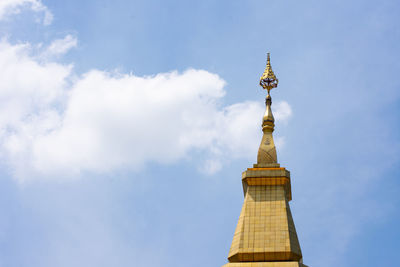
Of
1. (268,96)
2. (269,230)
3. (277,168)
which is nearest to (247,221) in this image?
(269,230)

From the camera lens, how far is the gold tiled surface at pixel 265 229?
48625 millimetres

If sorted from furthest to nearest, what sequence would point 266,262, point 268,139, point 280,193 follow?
1. point 268,139
2. point 280,193
3. point 266,262

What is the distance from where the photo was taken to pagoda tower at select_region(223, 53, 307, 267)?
48531mm

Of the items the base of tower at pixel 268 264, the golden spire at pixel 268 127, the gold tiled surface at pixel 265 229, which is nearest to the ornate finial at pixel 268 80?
the golden spire at pixel 268 127

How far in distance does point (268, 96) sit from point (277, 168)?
828 centimetres

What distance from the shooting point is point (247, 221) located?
50.9m

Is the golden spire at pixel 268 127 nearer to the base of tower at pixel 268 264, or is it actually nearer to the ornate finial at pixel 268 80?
the ornate finial at pixel 268 80

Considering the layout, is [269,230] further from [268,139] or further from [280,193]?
[268,139]

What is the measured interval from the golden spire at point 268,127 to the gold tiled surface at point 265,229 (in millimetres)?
2903

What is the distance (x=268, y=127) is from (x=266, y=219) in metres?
9.59

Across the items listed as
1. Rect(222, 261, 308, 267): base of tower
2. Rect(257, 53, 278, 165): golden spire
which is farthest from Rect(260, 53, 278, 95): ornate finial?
Rect(222, 261, 308, 267): base of tower

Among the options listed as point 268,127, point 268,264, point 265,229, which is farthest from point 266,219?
point 268,127

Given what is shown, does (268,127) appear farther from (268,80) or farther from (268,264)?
(268,264)

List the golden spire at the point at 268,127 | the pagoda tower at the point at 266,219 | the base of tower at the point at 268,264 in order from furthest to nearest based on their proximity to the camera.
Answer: the golden spire at the point at 268,127, the pagoda tower at the point at 266,219, the base of tower at the point at 268,264
